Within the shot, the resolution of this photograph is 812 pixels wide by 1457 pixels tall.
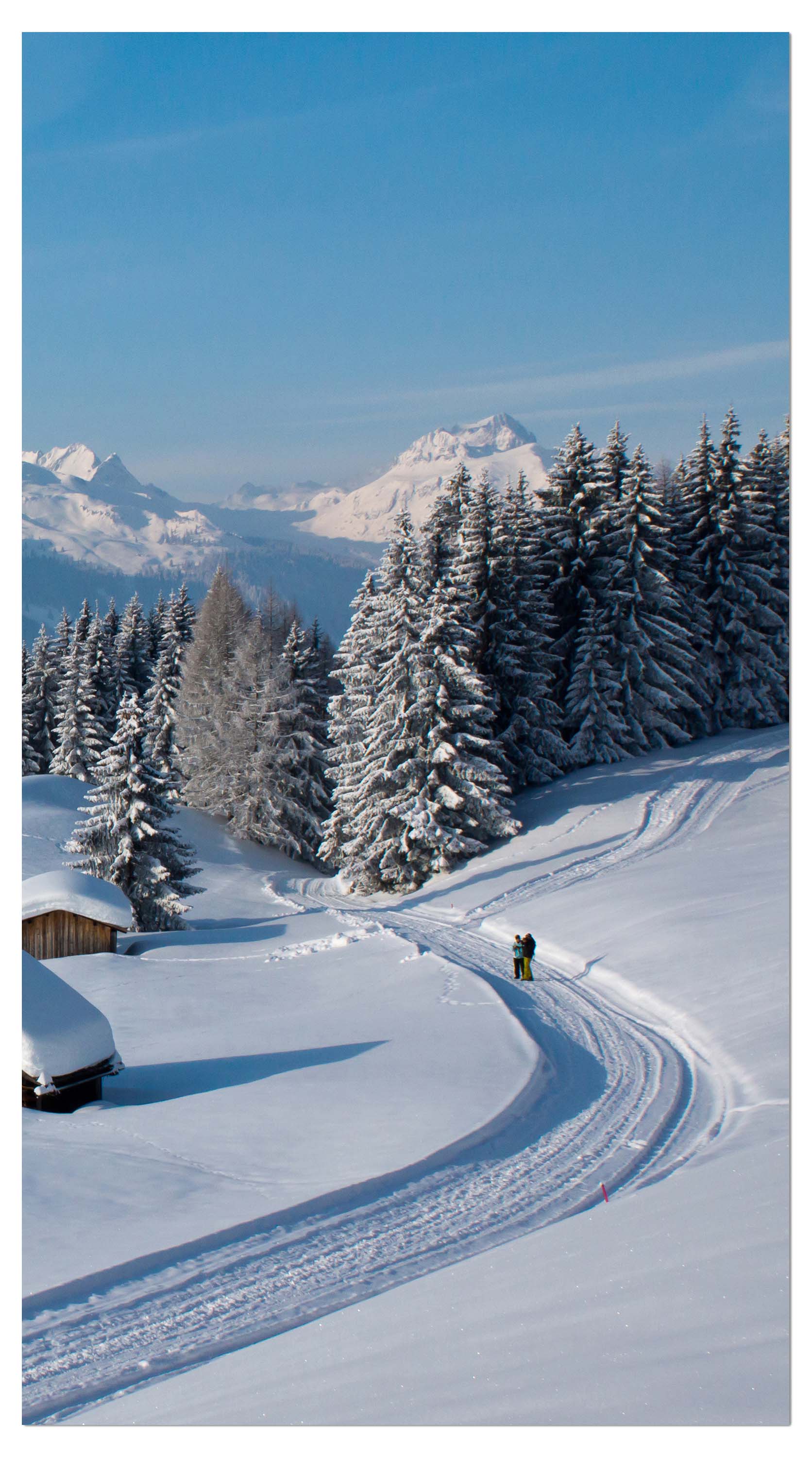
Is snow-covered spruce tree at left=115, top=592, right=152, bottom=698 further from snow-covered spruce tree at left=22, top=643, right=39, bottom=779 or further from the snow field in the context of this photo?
the snow field

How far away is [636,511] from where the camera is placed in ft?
107

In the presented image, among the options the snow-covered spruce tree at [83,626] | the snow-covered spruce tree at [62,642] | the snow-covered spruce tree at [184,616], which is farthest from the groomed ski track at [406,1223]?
the snow-covered spruce tree at [83,626]

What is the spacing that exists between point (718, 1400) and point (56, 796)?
1412 inches

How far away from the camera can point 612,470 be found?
34.1 m

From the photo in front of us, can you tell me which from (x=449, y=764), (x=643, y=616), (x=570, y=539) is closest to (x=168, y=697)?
(x=570, y=539)

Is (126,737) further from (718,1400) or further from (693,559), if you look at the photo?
(718,1400)

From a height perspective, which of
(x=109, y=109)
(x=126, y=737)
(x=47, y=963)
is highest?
(x=109, y=109)

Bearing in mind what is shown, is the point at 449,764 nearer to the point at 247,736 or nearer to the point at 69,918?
the point at 69,918

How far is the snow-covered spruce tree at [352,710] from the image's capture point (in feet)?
105

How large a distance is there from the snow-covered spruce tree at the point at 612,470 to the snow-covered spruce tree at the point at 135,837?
59.5 ft

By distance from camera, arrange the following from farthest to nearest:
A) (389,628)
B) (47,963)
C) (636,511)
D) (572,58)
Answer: (636,511), (389,628), (47,963), (572,58)

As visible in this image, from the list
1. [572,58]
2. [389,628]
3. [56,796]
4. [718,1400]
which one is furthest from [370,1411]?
[56,796]

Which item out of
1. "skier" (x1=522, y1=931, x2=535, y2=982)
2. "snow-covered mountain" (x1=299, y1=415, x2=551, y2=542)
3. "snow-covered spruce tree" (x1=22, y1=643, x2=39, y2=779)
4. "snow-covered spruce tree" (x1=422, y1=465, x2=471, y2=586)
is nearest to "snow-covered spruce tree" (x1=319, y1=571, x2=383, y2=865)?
"snow-covered spruce tree" (x1=422, y1=465, x2=471, y2=586)

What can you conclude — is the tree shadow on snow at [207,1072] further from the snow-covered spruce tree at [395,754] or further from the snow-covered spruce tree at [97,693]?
the snow-covered spruce tree at [97,693]
